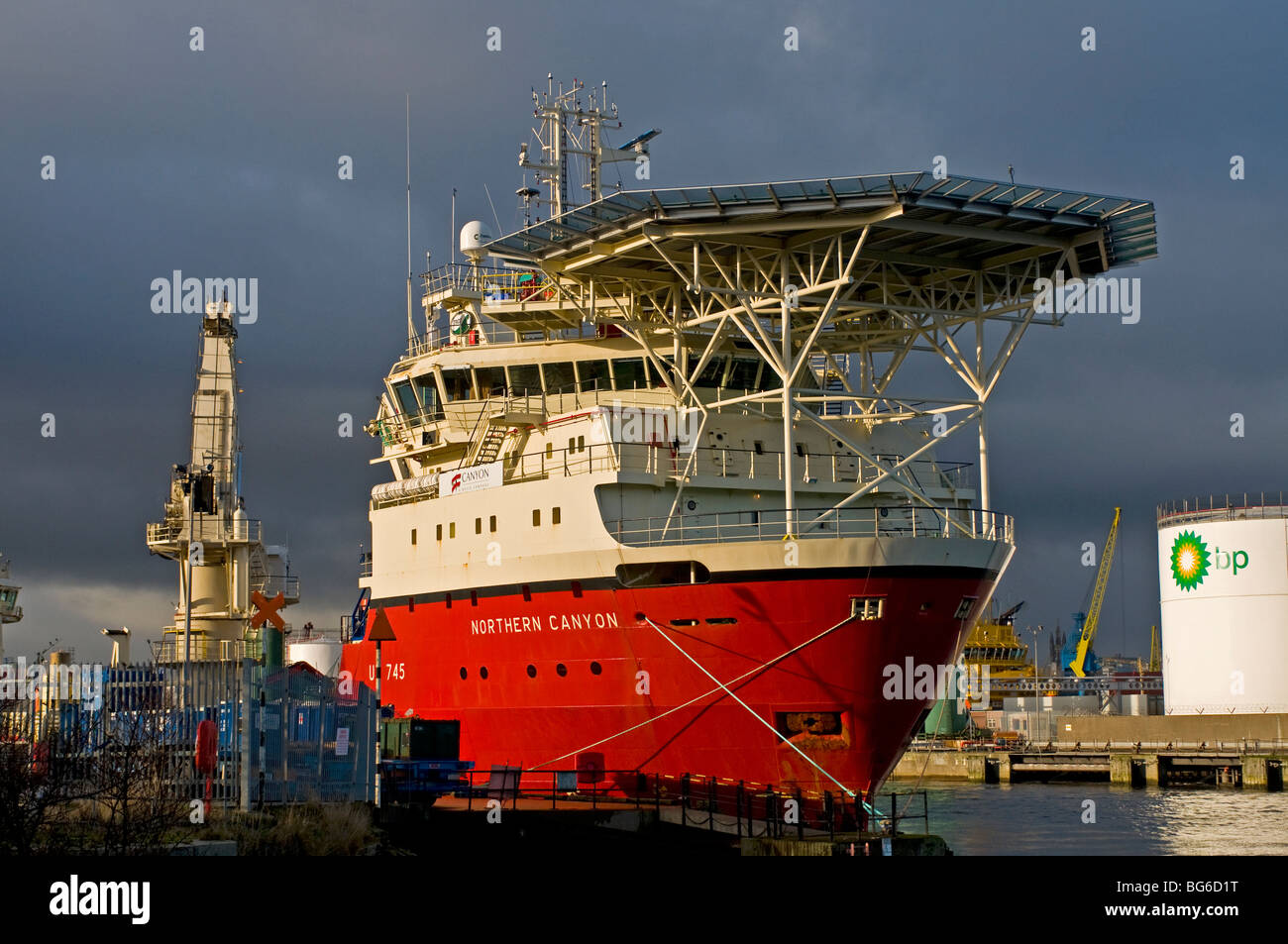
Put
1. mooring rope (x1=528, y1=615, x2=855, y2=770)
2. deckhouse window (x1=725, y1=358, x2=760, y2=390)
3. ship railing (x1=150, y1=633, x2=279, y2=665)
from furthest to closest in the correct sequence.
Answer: ship railing (x1=150, y1=633, x2=279, y2=665) < deckhouse window (x1=725, y1=358, x2=760, y2=390) < mooring rope (x1=528, y1=615, x2=855, y2=770)

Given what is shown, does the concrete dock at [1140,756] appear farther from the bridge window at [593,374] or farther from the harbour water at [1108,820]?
the bridge window at [593,374]

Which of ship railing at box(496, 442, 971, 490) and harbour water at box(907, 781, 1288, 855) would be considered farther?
harbour water at box(907, 781, 1288, 855)

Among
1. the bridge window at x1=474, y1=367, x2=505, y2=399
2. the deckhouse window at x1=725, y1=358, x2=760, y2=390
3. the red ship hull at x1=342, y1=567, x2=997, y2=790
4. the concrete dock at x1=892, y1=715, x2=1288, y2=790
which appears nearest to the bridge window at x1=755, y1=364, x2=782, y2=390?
the deckhouse window at x1=725, y1=358, x2=760, y2=390

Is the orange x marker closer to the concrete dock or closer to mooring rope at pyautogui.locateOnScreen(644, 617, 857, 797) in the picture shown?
mooring rope at pyautogui.locateOnScreen(644, 617, 857, 797)

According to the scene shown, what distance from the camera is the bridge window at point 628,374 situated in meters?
39.4

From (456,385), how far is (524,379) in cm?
236

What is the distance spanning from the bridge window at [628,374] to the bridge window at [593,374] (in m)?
0.26

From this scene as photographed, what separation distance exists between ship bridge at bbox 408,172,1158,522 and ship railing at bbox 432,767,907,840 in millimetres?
6173

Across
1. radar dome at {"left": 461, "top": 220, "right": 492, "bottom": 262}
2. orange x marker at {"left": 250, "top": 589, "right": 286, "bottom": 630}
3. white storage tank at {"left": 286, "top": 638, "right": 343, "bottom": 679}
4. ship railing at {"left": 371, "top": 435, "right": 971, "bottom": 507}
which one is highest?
radar dome at {"left": 461, "top": 220, "right": 492, "bottom": 262}

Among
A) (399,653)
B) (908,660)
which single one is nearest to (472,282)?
(399,653)

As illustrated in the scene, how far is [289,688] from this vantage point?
85.8 ft

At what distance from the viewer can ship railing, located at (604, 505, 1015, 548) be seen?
32.5 metres

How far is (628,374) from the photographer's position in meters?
→ 39.5

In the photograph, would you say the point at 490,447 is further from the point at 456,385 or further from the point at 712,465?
the point at 712,465
